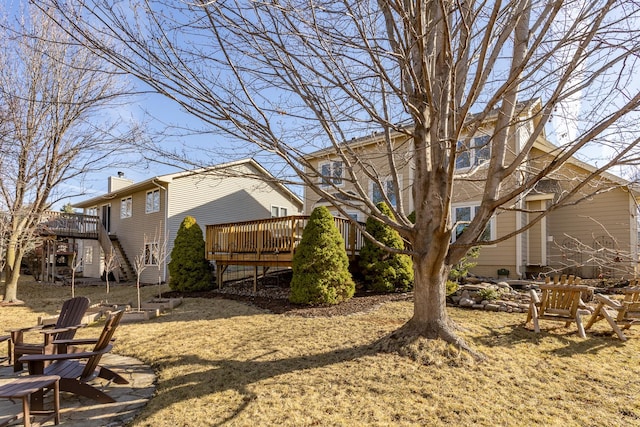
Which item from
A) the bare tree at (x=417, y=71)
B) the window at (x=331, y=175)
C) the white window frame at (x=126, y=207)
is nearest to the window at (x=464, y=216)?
the window at (x=331, y=175)

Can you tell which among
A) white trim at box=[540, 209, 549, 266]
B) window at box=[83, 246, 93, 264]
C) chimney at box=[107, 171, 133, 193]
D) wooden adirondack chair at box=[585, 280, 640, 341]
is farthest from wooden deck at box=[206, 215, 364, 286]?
window at box=[83, 246, 93, 264]

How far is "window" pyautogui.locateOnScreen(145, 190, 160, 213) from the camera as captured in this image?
17.7 metres

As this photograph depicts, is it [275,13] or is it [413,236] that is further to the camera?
[413,236]

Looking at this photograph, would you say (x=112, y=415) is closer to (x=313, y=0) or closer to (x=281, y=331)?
(x=281, y=331)

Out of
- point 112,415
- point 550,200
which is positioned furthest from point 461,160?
point 112,415

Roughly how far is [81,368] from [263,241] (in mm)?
7043

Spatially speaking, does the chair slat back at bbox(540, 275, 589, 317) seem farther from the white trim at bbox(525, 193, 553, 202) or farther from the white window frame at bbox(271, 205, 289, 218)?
the white window frame at bbox(271, 205, 289, 218)

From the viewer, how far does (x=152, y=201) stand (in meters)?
18.1

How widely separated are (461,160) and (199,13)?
1089 centimetres

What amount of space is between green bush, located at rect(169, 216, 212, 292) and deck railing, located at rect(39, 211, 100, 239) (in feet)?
30.2

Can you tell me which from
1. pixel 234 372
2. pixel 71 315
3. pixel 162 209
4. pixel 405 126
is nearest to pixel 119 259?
pixel 162 209

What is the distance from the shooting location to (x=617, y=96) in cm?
398

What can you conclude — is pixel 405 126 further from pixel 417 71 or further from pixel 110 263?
pixel 110 263

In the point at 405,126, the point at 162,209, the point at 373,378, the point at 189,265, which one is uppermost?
the point at 405,126
